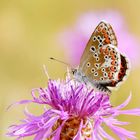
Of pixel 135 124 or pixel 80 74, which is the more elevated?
pixel 135 124

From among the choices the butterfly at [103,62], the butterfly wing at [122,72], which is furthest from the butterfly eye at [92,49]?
the butterfly wing at [122,72]

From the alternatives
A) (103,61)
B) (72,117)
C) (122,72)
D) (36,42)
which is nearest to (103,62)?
(103,61)

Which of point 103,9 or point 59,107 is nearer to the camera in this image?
point 59,107

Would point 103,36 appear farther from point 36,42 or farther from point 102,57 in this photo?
point 36,42

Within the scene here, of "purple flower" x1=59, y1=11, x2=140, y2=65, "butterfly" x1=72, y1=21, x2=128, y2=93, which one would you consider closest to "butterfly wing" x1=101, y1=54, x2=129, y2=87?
"butterfly" x1=72, y1=21, x2=128, y2=93

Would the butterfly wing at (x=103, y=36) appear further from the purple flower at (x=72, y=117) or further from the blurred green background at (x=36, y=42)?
the blurred green background at (x=36, y=42)

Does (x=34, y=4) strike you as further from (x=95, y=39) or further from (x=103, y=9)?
(x=95, y=39)

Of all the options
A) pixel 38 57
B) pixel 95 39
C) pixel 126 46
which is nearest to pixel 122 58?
pixel 95 39
